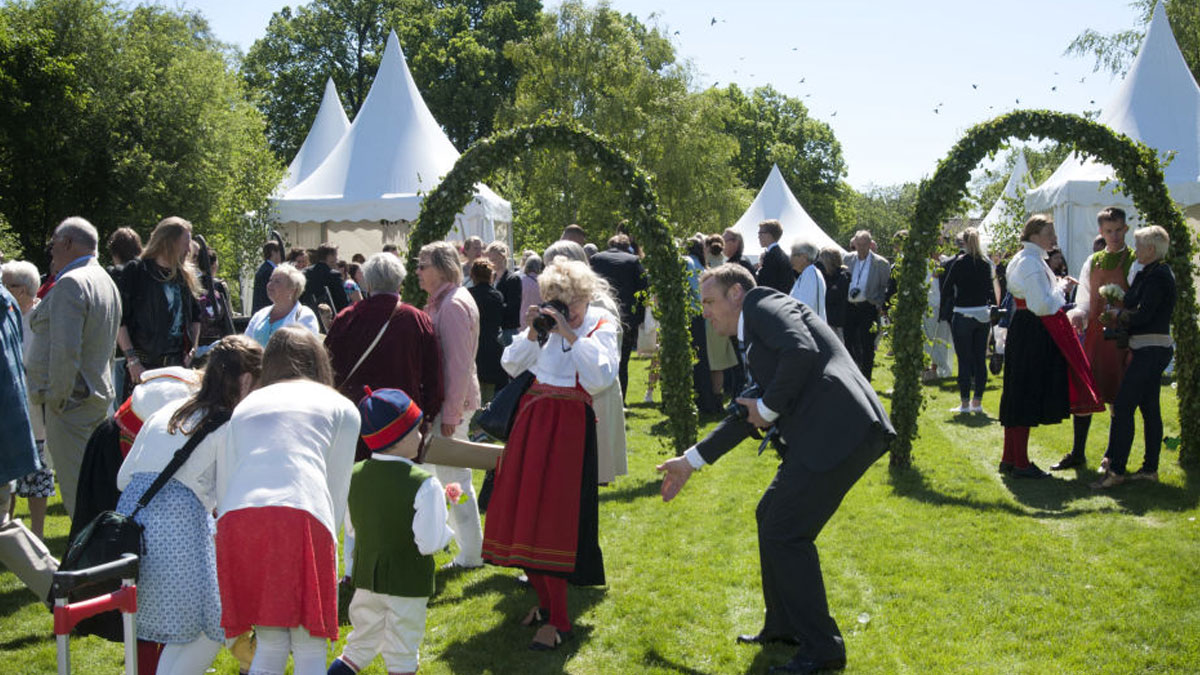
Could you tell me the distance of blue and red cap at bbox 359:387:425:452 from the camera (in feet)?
13.1

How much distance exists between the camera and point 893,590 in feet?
19.4

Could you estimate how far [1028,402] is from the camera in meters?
8.38

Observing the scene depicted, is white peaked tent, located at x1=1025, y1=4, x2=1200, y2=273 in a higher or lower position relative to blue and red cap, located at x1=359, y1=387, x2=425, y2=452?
higher

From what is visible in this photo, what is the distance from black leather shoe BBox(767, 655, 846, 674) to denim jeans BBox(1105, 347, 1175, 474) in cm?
453

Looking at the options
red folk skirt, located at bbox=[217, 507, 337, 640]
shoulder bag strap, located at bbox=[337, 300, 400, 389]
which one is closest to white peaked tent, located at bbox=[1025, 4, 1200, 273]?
shoulder bag strap, located at bbox=[337, 300, 400, 389]

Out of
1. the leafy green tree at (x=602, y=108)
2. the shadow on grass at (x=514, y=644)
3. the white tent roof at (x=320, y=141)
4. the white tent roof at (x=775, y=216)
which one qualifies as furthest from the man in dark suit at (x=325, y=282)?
the leafy green tree at (x=602, y=108)

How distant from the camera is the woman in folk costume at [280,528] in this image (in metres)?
3.44

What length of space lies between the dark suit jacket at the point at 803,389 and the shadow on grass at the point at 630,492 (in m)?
3.64

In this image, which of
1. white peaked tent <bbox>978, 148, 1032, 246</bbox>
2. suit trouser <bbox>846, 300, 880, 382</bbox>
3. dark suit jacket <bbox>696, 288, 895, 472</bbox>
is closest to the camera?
dark suit jacket <bbox>696, 288, 895, 472</bbox>

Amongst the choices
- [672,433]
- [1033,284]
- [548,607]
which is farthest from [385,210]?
[548,607]

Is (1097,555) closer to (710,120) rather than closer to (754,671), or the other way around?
(754,671)

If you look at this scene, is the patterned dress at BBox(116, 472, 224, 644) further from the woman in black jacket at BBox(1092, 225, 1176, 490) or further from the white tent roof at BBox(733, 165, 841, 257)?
the white tent roof at BBox(733, 165, 841, 257)

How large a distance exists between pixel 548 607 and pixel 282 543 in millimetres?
2211

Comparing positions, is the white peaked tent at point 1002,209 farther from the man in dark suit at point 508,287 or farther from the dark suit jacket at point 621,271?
the man in dark suit at point 508,287
